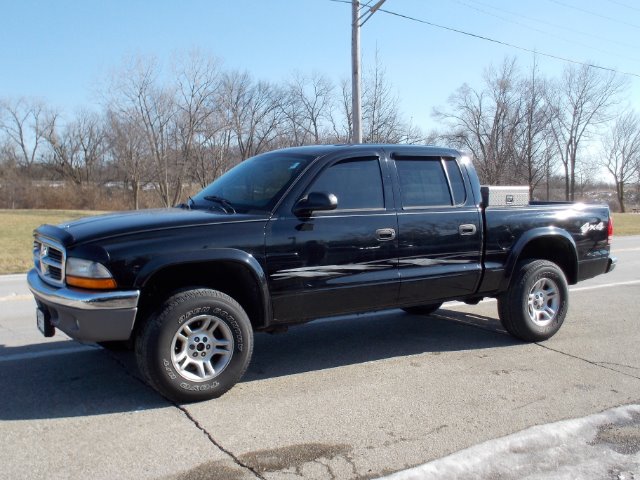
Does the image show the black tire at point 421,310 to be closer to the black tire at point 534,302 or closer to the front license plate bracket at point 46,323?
the black tire at point 534,302

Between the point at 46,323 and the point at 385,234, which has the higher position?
the point at 385,234

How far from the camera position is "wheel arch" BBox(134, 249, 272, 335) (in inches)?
159

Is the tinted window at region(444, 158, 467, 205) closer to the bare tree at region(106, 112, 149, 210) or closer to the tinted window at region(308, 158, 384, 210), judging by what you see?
the tinted window at region(308, 158, 384, 210)

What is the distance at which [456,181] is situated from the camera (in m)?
5.58

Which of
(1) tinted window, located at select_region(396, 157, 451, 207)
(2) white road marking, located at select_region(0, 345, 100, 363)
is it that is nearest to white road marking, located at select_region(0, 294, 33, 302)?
(2) white road marking, located at select_region(0, 345, 100, 363)

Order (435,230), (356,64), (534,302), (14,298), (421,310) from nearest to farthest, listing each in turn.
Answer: (435,230) < (534,302) < (421,310) < (14,298) < (356,64)

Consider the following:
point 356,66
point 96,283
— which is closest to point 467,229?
point 96,283

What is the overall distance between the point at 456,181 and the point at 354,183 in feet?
3.95

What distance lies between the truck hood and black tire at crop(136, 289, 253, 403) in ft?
1.70

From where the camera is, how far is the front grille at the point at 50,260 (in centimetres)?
406

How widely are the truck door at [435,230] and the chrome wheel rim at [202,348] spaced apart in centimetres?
164

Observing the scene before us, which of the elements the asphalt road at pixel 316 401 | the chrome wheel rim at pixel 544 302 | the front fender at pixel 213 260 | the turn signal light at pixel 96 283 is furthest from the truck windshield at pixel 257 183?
the chrome wheel rim at pixel 544 302

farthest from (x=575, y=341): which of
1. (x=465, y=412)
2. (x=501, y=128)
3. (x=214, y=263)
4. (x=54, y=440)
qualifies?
(x=501, y=128)

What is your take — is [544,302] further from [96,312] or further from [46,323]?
[46,323]
